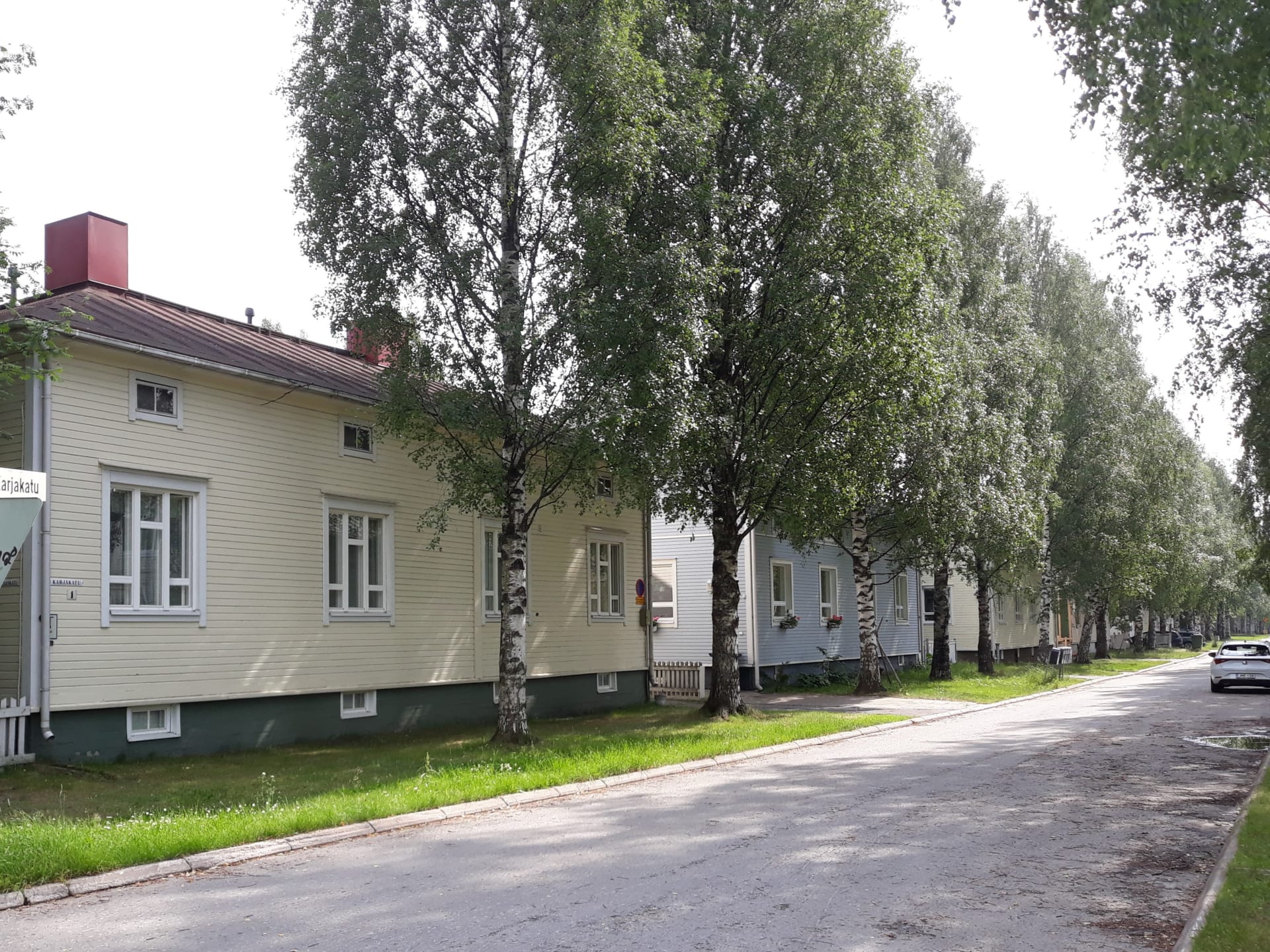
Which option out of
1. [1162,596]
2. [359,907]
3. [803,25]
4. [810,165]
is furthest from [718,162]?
[1162,596]

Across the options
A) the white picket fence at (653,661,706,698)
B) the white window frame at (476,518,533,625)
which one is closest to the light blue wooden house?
the white picket fence at (653,661,706,698)

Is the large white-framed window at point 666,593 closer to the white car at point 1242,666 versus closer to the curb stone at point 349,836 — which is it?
the curb stone at point 349,836

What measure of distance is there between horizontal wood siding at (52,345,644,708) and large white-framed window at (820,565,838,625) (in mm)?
14356

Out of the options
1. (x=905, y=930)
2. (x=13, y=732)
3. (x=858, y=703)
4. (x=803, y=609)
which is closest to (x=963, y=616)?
(x=803, y=609)

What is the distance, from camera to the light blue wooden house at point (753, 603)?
30.0 metres

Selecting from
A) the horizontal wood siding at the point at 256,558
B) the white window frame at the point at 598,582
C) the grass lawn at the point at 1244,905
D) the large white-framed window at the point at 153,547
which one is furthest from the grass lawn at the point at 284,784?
the grass lawn at the point at 1244,905

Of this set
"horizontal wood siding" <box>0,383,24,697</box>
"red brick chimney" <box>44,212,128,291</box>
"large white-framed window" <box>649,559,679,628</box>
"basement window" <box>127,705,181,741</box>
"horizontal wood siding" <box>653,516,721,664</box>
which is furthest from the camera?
"large white-framed window" <box>649,559,679,628</box>

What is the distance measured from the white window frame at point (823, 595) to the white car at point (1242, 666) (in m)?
11.1

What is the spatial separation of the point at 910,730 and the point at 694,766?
674cm

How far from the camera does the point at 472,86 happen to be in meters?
16.9

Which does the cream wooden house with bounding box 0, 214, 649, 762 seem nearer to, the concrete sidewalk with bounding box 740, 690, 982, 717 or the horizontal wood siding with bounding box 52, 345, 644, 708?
the horizontal wood siding with bounding box 52, 345, 644, 708

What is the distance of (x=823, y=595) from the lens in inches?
1391

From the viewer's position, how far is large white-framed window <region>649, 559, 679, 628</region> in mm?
30766

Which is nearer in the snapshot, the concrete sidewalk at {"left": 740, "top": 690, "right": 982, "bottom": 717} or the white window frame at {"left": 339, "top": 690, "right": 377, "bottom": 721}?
the white window frame at {"left": 339, "top": 690, "right": 377, "bottom": 721}
